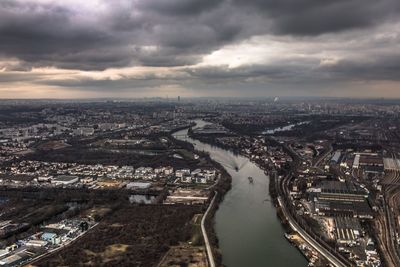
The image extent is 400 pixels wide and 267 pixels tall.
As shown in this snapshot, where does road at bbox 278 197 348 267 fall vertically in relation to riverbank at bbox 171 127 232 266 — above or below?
below

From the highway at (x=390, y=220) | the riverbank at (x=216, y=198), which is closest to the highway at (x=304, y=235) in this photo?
the highway at (x=390, y=220)

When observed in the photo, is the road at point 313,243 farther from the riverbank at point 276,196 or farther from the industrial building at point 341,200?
the industrial building at point 341,200

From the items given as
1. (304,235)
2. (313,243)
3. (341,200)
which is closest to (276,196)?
(341,200)

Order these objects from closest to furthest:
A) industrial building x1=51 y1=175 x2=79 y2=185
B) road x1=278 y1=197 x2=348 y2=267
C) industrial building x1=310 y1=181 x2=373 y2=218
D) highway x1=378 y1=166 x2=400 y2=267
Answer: road x1=278 y1=197 x2=348 y2=267 < highway x1=378 y1=166 x2=400 y2=267 < industrial building x1=310 y1=181 x2=373 y2=218 < industrial building x1=51 y1=175 x2=79 y2=185

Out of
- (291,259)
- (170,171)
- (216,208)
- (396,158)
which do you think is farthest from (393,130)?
(291,259)

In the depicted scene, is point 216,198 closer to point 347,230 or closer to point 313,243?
point 313,243

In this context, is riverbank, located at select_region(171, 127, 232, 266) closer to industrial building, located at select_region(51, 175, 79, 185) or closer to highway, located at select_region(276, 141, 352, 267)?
highway, located at select_region(276, 141, 352, 267)

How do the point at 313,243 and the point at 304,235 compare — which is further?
the point at 304,235

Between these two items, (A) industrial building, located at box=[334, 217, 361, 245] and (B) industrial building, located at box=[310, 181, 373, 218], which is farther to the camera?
(B) industrial building, located at box=[310, 181, 373, 218]

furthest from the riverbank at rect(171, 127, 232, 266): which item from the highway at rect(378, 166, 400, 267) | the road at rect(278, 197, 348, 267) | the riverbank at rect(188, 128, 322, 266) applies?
the highway at rect(378, 166, 400, 267)
